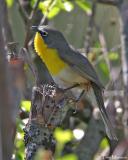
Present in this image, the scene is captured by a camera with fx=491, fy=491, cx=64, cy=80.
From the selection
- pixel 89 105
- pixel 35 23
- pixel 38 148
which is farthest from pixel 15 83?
pixel 89 105

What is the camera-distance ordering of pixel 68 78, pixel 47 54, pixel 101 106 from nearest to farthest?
pixel 101 106, pixel 68 78, pixel 47 54

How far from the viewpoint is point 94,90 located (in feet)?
10.3

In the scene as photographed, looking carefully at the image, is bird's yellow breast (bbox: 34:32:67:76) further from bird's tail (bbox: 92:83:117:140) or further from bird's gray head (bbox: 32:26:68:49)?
bird's tail (bbox: 92:83:117:140)

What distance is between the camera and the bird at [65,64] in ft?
10.2

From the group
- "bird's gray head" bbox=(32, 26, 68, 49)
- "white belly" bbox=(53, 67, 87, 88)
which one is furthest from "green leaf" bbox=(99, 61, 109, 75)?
"white belly" bbox=(53, 67, 87, 88)

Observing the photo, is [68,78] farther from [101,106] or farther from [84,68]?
[101,106]

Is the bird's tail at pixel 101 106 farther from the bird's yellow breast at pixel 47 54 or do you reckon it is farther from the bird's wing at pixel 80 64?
the bird's yellow breast at pixel 47 54

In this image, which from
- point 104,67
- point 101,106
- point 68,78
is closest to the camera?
point 101,106

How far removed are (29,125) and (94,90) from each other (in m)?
1.27

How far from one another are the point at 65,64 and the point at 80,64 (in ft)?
0.38

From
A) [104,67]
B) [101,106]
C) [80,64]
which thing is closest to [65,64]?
[80,64]

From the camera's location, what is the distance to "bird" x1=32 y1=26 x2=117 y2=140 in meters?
3.10

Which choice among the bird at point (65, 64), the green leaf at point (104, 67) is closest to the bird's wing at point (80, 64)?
the bird at point (65, 64)

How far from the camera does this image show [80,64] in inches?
125
